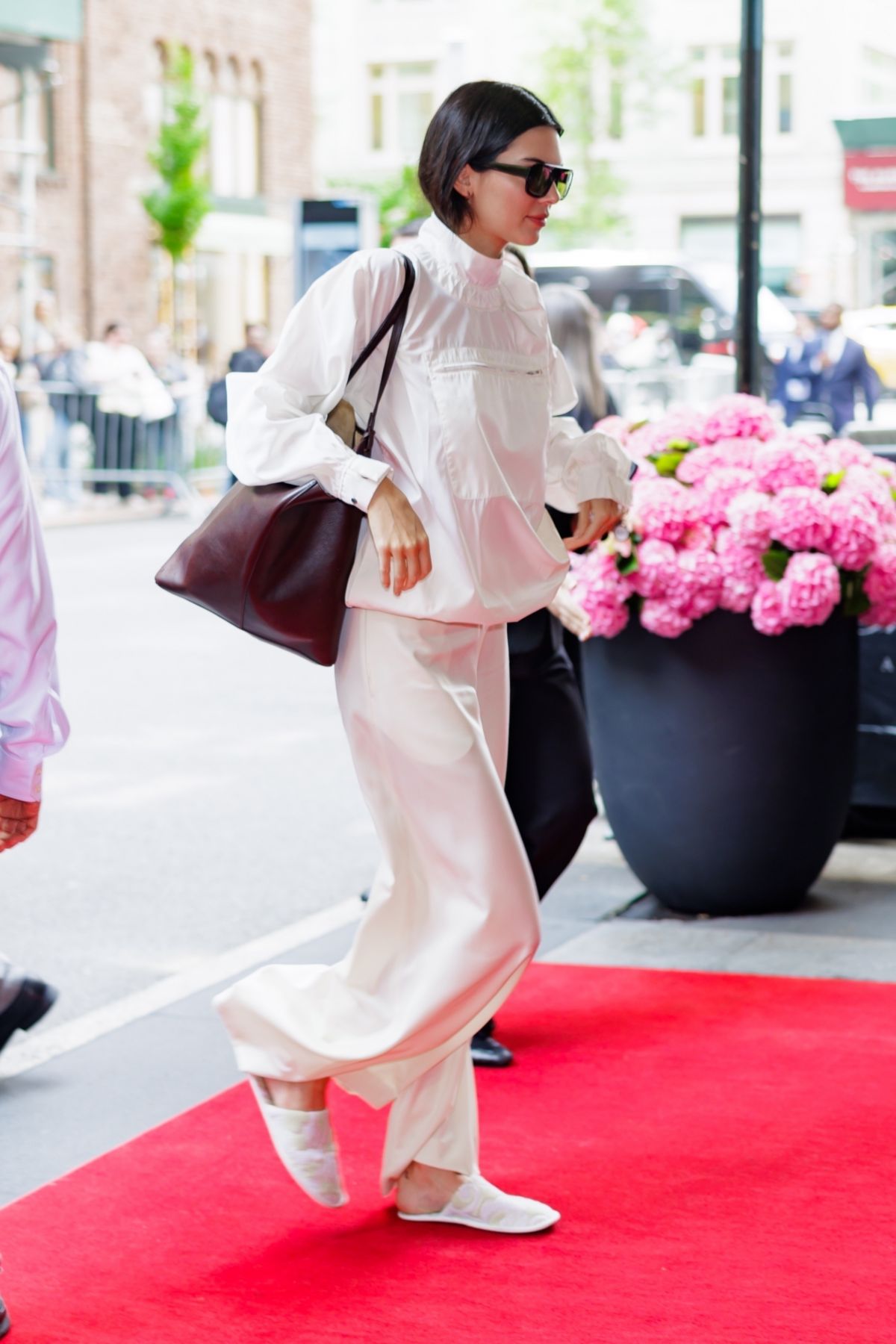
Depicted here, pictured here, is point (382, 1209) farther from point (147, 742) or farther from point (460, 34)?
point (460, 34)

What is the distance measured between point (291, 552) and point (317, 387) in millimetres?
272

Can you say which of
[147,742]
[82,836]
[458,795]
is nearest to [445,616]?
[458,795]

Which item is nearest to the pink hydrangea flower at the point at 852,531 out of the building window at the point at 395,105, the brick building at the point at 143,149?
the brick building at the point at 143,149

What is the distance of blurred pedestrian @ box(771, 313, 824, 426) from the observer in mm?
20375

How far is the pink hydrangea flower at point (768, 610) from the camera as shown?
5383 mm

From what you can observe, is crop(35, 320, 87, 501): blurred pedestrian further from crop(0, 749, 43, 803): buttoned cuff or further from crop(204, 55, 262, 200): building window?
crop(204, 55, 262, 200): building window

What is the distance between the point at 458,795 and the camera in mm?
3264

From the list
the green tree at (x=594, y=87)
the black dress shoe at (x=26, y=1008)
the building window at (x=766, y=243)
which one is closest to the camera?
the black dress shoe at (x=26, y=1008)

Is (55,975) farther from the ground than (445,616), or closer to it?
closer to it

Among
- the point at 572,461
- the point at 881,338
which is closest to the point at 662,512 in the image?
the point at 572,461

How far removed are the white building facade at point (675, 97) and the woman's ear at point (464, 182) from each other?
127 feet

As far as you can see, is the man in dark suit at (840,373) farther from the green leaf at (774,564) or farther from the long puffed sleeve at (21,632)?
the long puffed sleeve at (21,632)

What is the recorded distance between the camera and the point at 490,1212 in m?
3.46

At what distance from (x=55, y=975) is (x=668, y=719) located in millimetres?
1835
